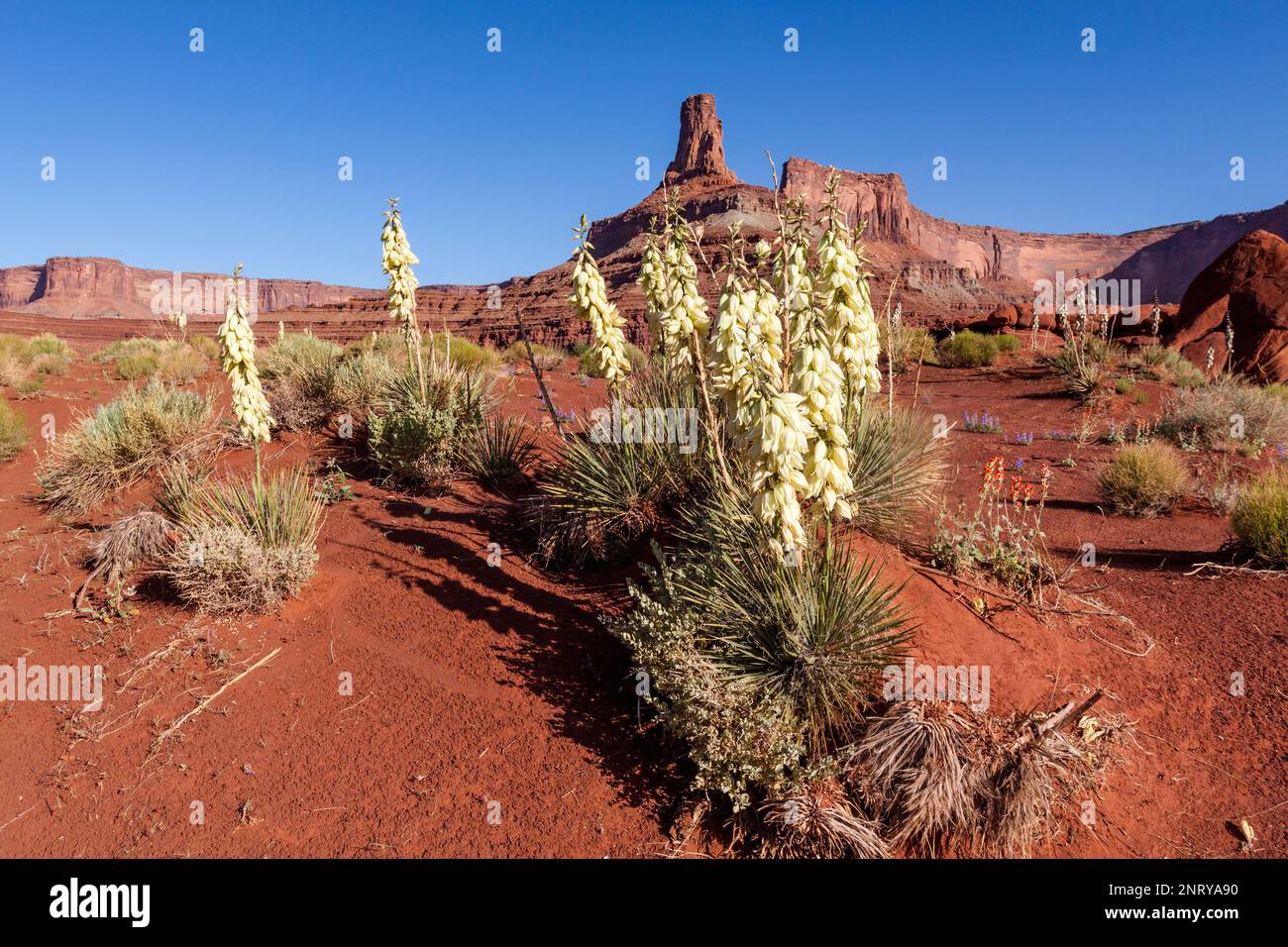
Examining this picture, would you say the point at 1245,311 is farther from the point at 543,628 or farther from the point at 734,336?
the point at 543,628

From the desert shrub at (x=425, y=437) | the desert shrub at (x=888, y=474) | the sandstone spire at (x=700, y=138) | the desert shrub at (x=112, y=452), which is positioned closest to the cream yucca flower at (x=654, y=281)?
the desert shrub at (x=888, y=474)

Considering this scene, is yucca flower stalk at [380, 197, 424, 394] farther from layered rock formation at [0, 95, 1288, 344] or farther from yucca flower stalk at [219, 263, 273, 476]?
layered rock formation at [0, 95, 1288, 344]

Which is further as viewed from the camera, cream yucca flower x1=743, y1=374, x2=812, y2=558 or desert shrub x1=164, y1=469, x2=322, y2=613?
desert shrub x1=164, y1=469, x2=322, y2=613

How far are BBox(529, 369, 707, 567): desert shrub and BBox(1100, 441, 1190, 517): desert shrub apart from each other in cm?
464

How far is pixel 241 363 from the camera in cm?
492

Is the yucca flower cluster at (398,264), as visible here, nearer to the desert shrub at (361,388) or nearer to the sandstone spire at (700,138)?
the desert shrub at (361,388)

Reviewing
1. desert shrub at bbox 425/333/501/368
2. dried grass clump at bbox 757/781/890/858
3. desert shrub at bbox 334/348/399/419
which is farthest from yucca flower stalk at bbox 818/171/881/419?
desert shrub at bbox 425/333/501/368

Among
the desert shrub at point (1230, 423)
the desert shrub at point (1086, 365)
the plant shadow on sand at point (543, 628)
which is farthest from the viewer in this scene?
the desert shrub at point (1086, 365)

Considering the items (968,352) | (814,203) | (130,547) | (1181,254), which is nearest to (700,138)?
(814,203)

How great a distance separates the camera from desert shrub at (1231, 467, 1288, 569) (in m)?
4.93

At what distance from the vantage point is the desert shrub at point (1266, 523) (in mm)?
4926

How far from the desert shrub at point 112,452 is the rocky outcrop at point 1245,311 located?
56.4 feet

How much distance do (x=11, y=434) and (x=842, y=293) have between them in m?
9.70

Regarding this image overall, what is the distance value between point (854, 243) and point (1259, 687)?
329 centimetres
